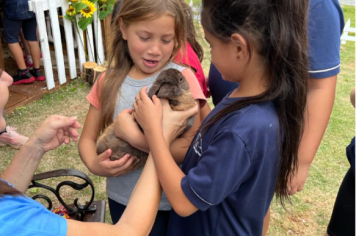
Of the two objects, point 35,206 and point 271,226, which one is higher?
point 35,206

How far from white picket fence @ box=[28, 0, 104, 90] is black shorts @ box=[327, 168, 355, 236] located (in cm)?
477

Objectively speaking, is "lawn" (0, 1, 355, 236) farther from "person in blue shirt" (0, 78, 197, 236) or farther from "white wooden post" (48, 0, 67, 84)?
"person in blue shirt" (0, 78, 197, 236)

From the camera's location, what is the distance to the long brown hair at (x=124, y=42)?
5.64 feet

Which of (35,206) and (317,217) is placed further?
(317,217)

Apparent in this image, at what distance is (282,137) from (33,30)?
17.6 feet

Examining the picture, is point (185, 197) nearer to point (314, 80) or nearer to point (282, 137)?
point (282, 137)

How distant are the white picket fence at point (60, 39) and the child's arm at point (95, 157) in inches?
149

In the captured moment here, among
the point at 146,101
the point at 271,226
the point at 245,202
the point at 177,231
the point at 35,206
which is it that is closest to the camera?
the point at 35,206

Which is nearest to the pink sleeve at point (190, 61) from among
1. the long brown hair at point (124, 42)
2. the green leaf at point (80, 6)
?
the long brown hair at point (124, 42)

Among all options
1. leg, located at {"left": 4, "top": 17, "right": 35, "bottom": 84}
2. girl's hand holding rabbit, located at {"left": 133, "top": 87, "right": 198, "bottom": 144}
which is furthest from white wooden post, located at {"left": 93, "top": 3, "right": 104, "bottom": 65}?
girl's hand holding rabbit, located at {"left": 133, "top": 87, "right": 198, "bottom": 144}

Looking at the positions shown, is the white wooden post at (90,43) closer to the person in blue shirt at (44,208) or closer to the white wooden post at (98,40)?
the white wooden post at (98,40)

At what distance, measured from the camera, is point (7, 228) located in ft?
3.52

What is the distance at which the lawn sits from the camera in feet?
11.5

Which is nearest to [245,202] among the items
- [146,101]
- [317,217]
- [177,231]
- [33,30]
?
[177,231]
